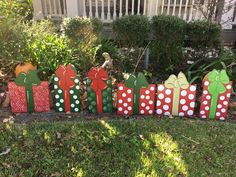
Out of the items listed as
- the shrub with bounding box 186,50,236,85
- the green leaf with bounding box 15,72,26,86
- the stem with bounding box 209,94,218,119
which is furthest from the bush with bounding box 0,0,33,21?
the stem with bounding box 209,94,218,119

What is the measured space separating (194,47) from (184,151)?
1.98 meters

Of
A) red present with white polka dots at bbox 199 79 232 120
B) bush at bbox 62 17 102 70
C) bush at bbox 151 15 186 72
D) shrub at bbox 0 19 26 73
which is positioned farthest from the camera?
bush at bbox 151 15 186 72

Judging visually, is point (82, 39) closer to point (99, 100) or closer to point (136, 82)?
point (99, 100)

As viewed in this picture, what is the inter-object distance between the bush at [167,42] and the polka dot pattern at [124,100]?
49.7 inches

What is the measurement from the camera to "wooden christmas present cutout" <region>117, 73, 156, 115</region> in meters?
3.73

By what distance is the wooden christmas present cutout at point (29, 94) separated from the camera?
146 inches

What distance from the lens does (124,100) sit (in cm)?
383

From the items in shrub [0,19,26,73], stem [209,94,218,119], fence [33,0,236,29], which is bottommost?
stem [209,94,218,119]

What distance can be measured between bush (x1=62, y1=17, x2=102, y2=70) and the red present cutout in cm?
80

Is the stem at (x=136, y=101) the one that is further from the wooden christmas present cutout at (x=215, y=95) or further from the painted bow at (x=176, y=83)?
the wooden christmas present cutout at (x=215, y=95)

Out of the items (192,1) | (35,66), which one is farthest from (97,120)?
(192,1)

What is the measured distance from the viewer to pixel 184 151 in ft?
11.2

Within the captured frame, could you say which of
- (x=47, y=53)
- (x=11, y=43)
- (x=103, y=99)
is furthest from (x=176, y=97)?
(x=11, y=43)

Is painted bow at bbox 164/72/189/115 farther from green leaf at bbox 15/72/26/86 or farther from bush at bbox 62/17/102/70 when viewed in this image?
green leaf at bbox 15/72/26/86
